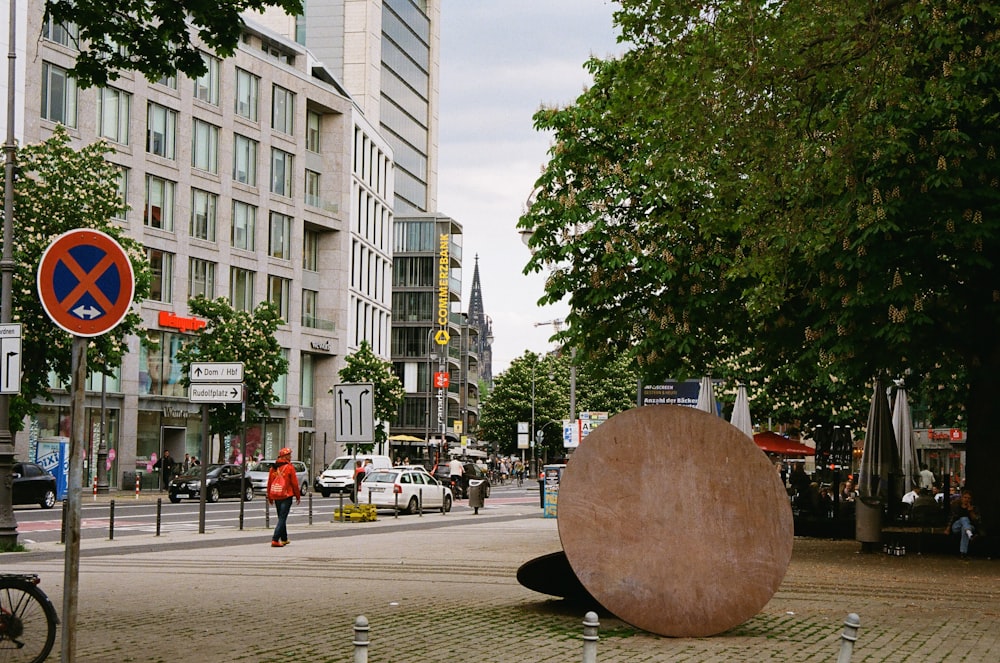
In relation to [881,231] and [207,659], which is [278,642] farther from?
[881,231]

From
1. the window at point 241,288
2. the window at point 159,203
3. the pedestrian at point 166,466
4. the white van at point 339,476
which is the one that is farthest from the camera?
the window at point 241,288

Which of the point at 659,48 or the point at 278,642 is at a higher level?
the point at 659,48

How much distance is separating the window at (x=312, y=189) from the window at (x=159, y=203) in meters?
13.8

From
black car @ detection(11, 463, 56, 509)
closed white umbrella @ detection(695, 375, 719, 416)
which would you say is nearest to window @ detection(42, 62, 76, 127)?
black car @ detection(11, 463, 56, 509)

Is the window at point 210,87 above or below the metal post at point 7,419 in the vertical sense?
above

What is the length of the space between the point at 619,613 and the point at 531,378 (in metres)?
106

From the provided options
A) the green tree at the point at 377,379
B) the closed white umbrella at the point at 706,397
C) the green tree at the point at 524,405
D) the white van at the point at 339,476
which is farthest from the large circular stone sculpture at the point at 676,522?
the green tree at the point at 524,405

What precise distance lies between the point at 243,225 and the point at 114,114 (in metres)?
11.6

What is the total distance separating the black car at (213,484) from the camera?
46562 millimetres

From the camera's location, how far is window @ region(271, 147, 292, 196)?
228 ft

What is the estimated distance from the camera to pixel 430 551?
22.0m

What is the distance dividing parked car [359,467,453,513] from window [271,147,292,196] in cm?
3131

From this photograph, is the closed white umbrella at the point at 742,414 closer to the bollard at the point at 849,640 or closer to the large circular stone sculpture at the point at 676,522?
the large circular stone sculpture at the point at 676,522

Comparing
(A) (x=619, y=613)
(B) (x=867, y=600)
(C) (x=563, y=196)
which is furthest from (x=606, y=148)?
(A) (x=619, y=613)
